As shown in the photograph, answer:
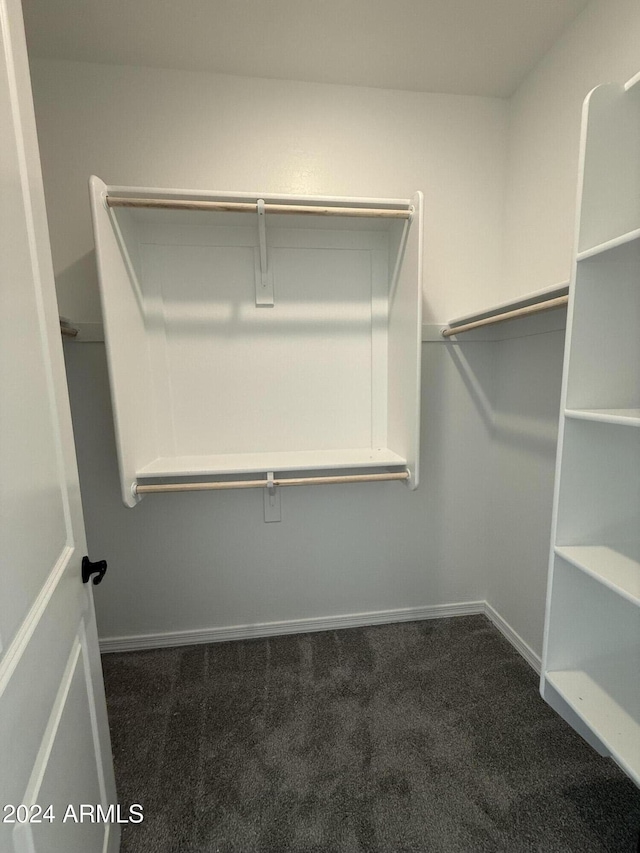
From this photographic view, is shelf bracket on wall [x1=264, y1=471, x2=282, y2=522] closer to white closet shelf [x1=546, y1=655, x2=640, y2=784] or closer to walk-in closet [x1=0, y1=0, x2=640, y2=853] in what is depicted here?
walk-in closet [x1=0, y1=0, x2=640, y2=853]

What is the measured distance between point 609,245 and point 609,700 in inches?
48.7

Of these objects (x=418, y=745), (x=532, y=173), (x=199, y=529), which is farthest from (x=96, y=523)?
(x=532, y=173)

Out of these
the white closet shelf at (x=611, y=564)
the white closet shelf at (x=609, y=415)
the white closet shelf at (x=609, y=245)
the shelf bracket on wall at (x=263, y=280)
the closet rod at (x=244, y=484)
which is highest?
the shelf bracket on wall at (x=263, y=280)

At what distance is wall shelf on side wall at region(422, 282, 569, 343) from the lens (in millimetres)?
1530

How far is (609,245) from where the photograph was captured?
954mm

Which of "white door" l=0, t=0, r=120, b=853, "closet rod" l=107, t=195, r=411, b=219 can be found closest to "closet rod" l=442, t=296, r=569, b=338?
"closet rod" l=107, t=195, r=411, b=219

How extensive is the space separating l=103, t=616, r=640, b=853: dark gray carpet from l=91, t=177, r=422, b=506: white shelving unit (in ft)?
2.96

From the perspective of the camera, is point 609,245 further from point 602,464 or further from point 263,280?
point 263,280

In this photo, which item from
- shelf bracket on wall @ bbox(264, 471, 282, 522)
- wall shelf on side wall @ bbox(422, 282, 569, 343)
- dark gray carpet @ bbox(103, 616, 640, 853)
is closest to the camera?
dark gray carpet @ bbox(103, 616, 640, 853)

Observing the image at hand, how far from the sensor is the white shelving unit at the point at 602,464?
1018 millimetres

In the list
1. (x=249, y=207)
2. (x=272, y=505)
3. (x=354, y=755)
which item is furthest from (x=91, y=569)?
(x=249, y=207)

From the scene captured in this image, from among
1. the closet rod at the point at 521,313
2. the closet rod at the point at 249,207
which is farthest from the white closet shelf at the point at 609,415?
the closet rod at the point at 249,207

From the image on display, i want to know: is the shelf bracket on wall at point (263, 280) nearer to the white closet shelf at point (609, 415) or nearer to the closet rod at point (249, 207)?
the closet rod at point (249, 207)

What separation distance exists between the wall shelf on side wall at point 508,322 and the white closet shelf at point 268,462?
0.66 metres
